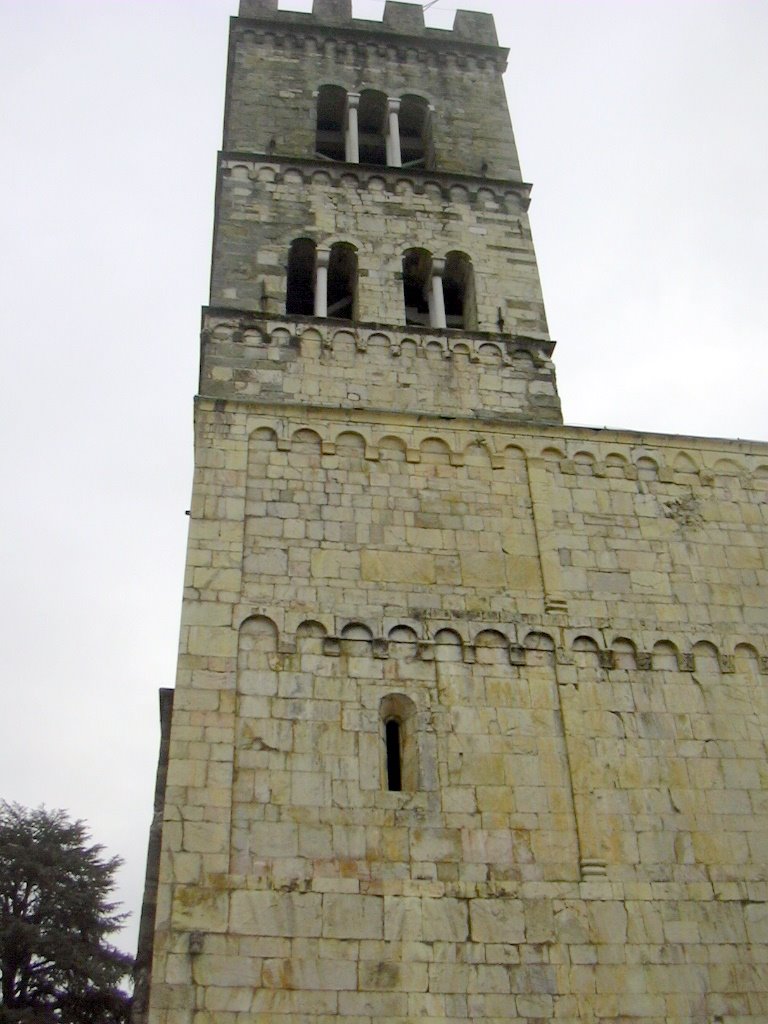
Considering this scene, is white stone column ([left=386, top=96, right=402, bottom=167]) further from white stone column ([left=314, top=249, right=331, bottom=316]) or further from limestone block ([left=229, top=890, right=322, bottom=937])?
limestone block ([left=229, top=890, right=322, bottom=937])

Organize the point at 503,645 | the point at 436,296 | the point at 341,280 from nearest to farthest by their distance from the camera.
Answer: the point at 503,645 → the point at 436,296 → the point at 341,280

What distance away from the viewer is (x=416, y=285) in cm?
1722

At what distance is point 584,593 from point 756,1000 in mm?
4595

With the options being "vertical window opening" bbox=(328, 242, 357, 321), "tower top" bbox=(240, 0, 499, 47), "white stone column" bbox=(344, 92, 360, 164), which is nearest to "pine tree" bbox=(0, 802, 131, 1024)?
"vertical window opening" bbox=(328, 242, 357, 321)

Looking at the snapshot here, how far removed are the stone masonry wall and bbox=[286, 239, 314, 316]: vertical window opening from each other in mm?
4265

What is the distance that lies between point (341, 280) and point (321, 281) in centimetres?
109

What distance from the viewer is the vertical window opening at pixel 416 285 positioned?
1667cm

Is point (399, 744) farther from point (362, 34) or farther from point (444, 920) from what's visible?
point (362, 34)

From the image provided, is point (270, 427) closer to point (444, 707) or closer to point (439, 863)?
point (444, 707)

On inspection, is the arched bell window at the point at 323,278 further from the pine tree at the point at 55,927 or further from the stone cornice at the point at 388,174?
the pine tree at the point at 55,927

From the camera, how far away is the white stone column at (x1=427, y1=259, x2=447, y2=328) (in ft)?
51.9

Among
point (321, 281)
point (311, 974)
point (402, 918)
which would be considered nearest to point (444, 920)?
point (402, 918)

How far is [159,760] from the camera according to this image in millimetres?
11844

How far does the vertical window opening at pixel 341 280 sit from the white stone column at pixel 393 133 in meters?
2.69
